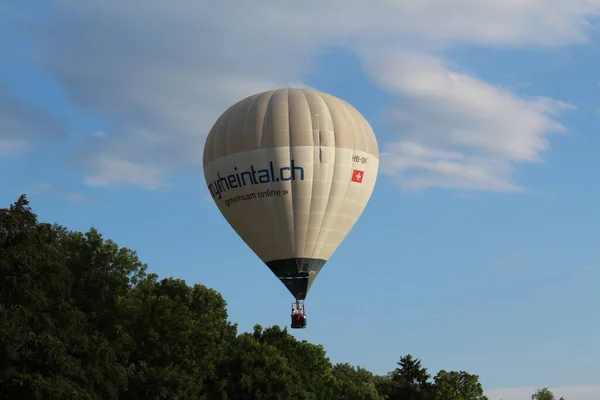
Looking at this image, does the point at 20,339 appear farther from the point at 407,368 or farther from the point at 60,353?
the point at 407,368

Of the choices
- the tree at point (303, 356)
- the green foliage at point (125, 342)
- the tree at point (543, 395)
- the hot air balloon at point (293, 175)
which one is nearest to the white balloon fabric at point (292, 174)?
the hot air balloon at point (293, 175)

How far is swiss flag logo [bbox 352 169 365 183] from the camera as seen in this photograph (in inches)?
2285

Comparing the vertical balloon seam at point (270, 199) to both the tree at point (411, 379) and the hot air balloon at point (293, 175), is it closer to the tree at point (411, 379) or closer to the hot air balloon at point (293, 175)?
the hot air balloon at point (293, 175)

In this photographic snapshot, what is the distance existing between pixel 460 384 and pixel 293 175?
26.8 metres

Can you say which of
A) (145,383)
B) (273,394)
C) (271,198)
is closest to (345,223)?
(271,198)

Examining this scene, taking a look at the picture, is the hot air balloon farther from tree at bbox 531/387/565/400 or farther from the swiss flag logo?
tree at bbox 531/387/565/400

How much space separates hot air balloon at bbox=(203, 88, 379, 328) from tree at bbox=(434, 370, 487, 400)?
20199mm

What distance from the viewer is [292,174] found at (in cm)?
5641

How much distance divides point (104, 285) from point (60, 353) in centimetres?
1882

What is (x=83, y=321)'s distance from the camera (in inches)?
1916

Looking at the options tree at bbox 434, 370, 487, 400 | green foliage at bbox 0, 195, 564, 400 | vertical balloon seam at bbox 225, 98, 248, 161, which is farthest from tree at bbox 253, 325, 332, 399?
vertical balloon seam at bbox 225, 98, 248, 161

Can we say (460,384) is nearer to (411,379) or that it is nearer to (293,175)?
(411,379)

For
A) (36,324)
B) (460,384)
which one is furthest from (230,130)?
(460,384)

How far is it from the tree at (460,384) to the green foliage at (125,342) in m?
0.09
